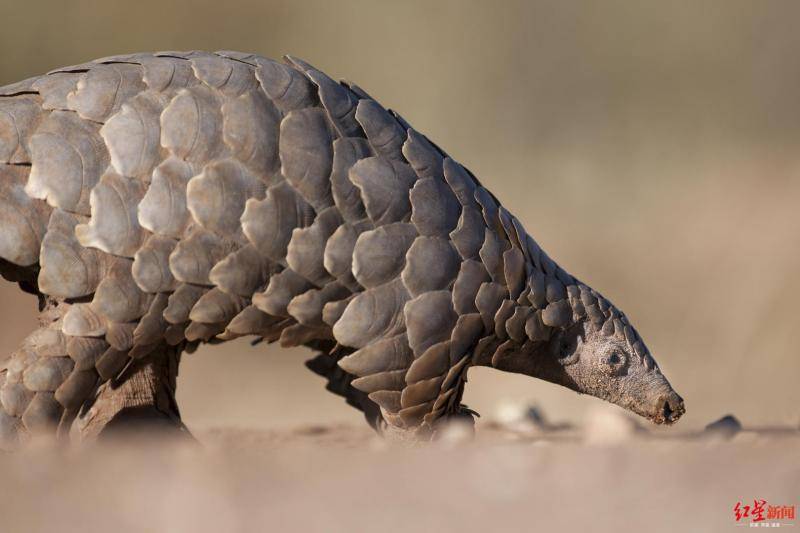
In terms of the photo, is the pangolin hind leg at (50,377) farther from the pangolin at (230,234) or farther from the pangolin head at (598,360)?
the pangolin head at (598,360)

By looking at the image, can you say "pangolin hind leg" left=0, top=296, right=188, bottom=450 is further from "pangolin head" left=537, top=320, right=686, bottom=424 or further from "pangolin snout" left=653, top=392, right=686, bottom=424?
"pangolin snout" left=653, top=392, right=686, bottom=424

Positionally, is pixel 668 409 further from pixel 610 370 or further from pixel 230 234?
pixel 230 234

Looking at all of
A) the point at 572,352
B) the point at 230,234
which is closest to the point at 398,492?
the point at 230,234

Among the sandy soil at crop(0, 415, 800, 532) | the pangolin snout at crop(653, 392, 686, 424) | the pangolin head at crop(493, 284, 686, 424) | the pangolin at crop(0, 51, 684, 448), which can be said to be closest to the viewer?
the sandy soil at crop(0, 415, 800, 532)

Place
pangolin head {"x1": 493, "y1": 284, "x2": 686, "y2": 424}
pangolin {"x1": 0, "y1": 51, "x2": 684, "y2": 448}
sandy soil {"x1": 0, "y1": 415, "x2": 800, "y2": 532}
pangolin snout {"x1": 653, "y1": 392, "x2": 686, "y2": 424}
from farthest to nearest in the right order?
pangolin snout {"x1": 653, "y1": 392, "x2": 686, "y2": 424}, pangolin head {"x1": 493, "y1": 284, "x2": 686, "y2": 424}, pangolin {"x1": 0, "y1": 51, "x2": 684, "y2": 448}, sandy soil {"x1": 0, "y1": 415, "x2": 800, "y2": 532}

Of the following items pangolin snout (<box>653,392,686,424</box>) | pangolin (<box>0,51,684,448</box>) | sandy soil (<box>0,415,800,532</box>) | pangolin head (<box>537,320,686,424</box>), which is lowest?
pangolin snout (<box>653,392,686,424</box>)

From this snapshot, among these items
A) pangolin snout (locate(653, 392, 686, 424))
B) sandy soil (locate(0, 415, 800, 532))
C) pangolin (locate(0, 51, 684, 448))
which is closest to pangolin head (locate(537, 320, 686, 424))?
pangolin snout (locate(653, 392, 686, 424))

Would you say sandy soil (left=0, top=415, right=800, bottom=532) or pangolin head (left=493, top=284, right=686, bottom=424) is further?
pangolin head (left=493, top=284, right=686, bottom=424)

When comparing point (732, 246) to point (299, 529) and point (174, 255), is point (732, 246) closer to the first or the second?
point (174, 255)

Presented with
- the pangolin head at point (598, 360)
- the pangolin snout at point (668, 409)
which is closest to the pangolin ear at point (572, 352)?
the pangolin head at point (598, 360)
